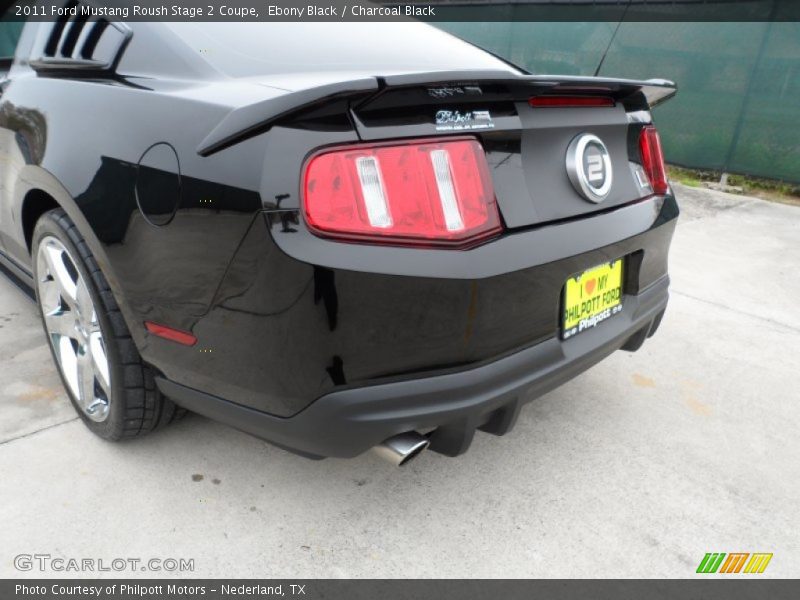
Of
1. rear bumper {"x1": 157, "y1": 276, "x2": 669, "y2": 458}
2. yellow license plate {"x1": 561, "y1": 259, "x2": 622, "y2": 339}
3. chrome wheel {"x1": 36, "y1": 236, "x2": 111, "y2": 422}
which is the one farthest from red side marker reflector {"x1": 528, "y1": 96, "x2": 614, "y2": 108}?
chrome wheel {"x1": 36, "y1": 236, "x2": 111, "y2": 422}

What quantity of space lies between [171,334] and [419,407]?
0.69m

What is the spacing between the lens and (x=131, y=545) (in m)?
1.67

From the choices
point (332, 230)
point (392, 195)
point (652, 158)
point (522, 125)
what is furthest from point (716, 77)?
point (332, 230)

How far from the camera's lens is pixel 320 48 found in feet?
6.38

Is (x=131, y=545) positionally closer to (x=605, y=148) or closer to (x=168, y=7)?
(x=168, y=7)

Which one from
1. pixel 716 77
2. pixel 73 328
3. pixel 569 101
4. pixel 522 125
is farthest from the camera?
pixel 716 77

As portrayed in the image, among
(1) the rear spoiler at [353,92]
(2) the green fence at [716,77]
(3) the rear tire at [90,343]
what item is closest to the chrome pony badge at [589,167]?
(1) the rear spoiler at [353,92]

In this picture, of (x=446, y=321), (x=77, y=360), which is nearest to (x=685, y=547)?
(x=446, y=321)

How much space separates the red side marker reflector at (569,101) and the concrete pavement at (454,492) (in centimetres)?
115

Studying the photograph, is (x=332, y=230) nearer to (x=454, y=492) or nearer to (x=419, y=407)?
(x=419, y=407)

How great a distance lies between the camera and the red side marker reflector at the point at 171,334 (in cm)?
159

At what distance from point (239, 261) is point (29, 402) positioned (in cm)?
144

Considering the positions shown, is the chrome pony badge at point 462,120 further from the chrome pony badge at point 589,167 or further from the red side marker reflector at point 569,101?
the chrome pony badge at point 589,167

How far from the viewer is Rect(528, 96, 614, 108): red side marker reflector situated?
1.60 m
